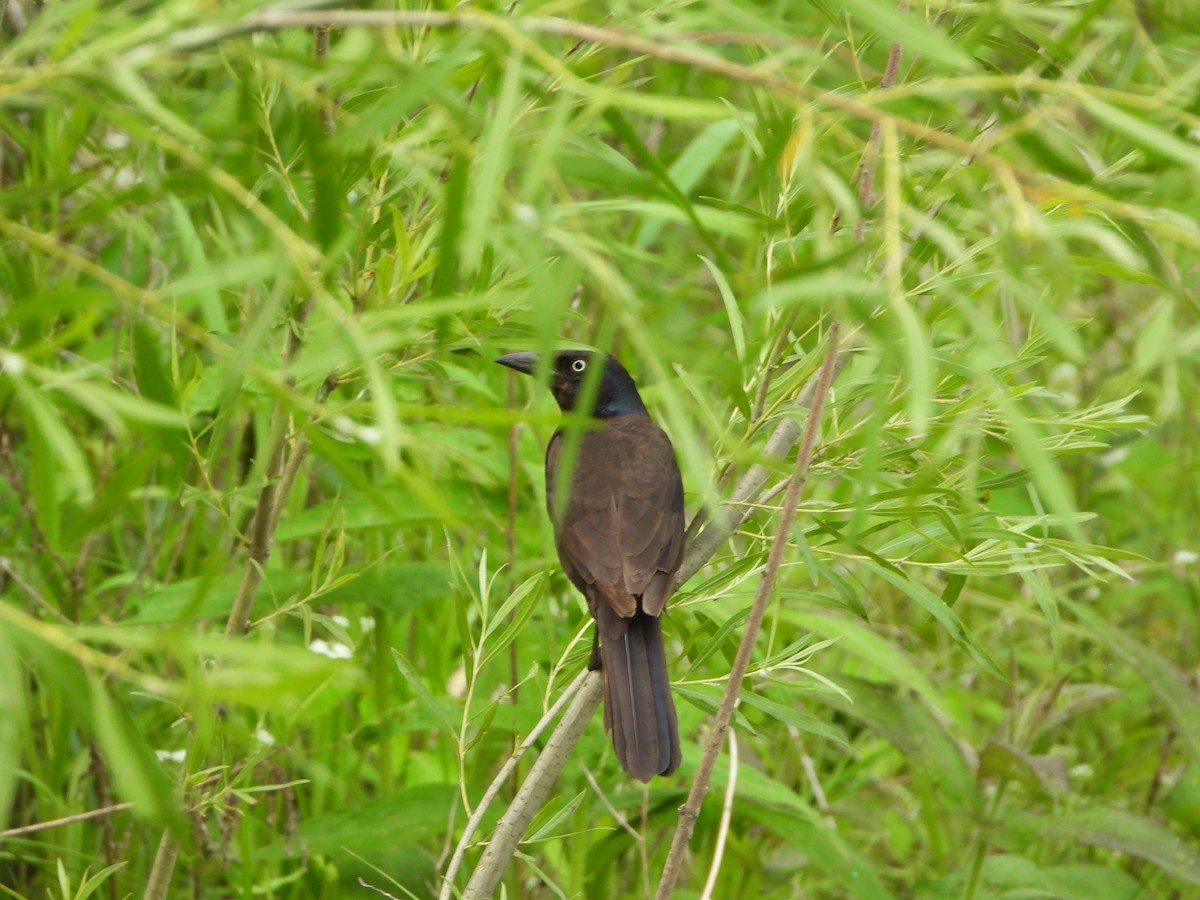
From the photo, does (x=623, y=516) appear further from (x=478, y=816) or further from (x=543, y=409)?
(x=478, y=816)

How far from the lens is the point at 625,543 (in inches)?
125

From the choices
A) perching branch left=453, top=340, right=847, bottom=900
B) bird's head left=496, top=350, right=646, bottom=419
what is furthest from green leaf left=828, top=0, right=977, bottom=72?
bird's head left=496, top=350, right=646, bottom=419

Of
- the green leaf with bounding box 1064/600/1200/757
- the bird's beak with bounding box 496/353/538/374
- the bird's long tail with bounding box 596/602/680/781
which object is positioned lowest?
the green leaf with bounding box 1064/600/1200/757

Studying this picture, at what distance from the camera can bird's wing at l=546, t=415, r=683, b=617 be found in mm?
3047

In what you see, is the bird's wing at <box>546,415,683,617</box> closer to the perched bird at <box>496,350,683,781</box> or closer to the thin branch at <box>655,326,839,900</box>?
the perched bird at <box>496,350,683,781</box>

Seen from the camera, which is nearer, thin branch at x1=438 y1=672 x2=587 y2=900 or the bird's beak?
thin branch at x1=438 y1=672 x2=587 y2=900

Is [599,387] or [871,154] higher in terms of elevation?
[871,154]

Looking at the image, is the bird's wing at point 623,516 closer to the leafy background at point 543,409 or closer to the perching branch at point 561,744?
the leafy background at point 543,409

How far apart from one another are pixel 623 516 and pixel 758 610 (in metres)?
1.33

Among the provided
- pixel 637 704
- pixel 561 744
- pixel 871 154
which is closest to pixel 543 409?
pixel 637 704

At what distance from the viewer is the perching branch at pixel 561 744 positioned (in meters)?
2.28

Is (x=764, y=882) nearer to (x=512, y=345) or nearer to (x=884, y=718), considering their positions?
(x=884, y=718)

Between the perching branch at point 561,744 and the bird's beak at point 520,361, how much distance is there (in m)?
0.99

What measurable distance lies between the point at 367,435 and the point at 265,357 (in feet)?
3.79
